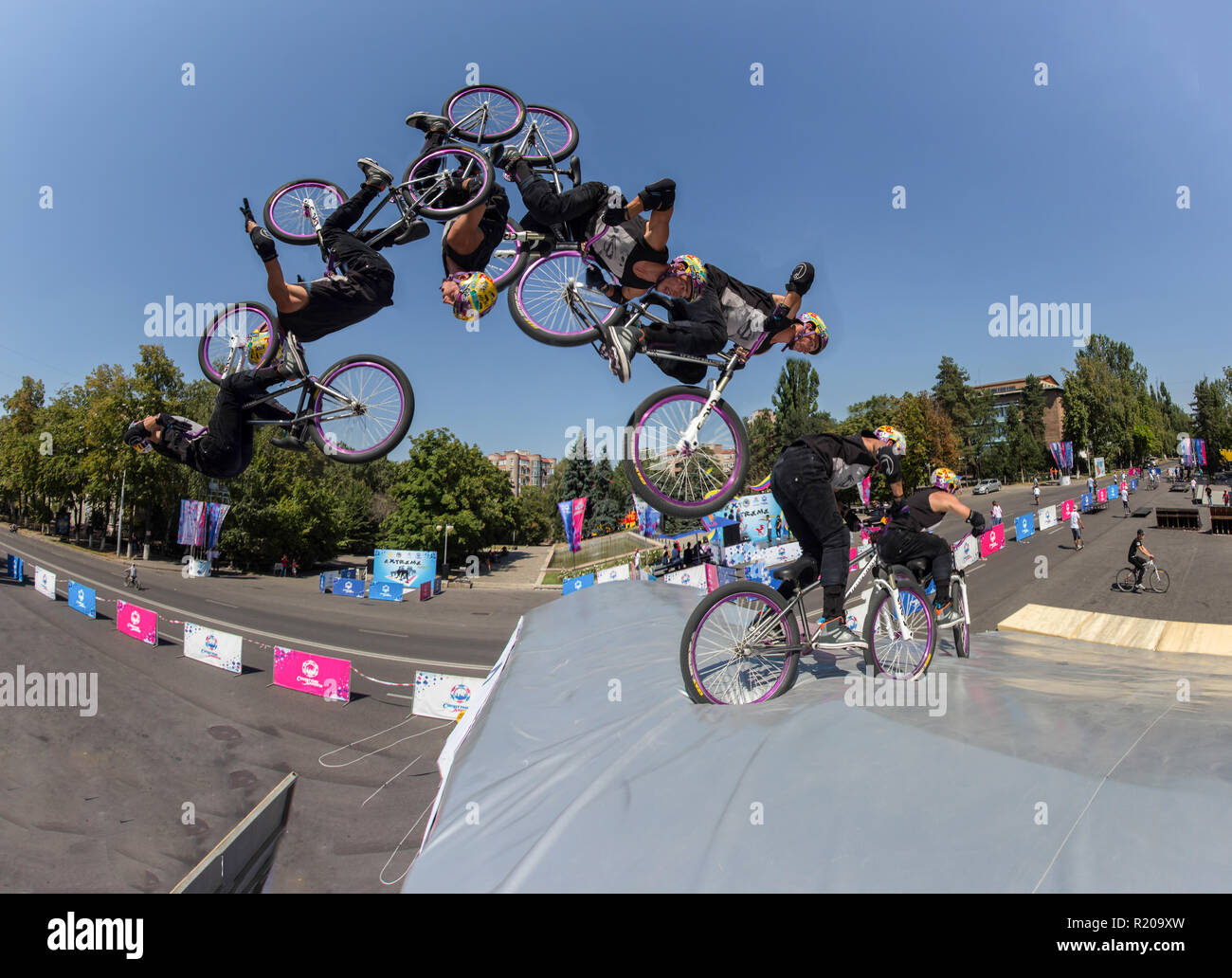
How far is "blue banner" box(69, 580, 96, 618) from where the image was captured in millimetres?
30844

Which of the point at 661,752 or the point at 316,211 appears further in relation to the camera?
the point at 661,752

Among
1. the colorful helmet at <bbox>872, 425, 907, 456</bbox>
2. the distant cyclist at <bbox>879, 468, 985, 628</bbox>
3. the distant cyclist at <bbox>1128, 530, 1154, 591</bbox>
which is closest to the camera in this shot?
the colorful helmet at <bbox>872, 425, 907, 456</bbox>

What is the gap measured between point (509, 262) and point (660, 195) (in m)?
1.37

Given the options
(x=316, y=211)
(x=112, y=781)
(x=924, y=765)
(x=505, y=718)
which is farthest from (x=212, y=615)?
(x=924, y=765)

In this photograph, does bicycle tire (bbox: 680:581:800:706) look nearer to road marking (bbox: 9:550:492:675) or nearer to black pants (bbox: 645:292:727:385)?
black pants (bbox: 645:292:727:385)

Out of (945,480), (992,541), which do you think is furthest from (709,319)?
(992,541)

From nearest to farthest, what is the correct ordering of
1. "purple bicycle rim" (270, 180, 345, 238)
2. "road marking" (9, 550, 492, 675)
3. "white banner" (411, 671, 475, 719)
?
Result: "purple bicycle rim" (270, 180, 345, 238), "white banner" (411, 671, 475, 719), "road marking" (9, 550, 492, 675)

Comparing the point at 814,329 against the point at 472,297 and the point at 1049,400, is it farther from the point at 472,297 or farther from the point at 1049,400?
the point at 1049,400

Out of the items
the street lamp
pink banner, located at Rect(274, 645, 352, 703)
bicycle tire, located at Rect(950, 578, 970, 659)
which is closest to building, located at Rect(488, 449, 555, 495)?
the street lamp

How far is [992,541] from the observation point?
117ft

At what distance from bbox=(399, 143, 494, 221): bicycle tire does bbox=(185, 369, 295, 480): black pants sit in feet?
4.55

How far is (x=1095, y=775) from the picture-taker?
3135mm
